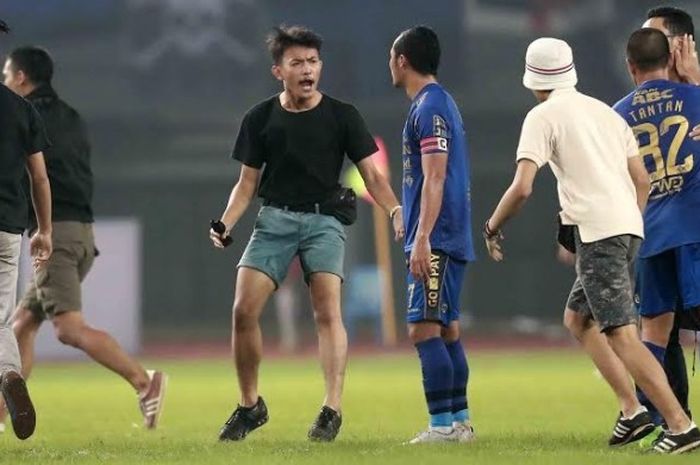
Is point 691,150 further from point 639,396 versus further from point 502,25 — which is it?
point 502,25

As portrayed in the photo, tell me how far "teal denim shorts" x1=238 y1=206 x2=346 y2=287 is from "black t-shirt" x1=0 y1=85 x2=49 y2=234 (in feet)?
4.35

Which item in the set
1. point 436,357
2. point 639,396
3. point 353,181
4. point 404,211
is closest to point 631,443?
point 639,396

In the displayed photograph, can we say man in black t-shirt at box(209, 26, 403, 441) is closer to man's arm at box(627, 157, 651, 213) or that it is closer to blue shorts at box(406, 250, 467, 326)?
blue shorts at box(406, 250, 467, 326)

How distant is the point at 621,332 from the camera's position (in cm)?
888

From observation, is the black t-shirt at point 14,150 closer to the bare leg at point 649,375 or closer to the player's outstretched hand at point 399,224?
the player's outstretched hand at point 399,224

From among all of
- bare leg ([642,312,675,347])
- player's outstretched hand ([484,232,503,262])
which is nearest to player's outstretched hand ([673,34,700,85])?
bare leg ([642,312,675,347])

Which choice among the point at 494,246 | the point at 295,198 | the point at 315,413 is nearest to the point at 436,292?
the point at 494,246

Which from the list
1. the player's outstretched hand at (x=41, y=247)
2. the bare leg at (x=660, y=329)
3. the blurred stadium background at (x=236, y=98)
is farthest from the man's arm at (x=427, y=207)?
the blurred stadium background at (x=236, y=98)

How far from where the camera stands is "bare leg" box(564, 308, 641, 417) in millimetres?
9422

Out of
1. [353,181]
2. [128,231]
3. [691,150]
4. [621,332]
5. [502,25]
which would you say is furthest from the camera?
[502,25]

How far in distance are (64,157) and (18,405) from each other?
8.71 feet

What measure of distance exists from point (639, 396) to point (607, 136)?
1.56 meters

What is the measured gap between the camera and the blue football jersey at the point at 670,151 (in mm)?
9508

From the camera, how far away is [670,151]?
9555mm
